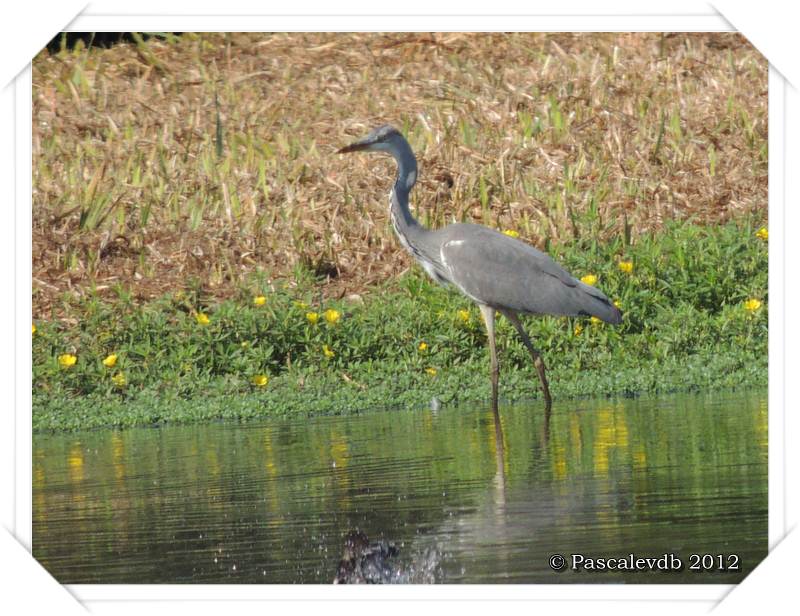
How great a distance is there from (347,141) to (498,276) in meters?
4.04

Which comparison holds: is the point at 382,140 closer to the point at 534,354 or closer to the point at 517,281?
the point at 517,281

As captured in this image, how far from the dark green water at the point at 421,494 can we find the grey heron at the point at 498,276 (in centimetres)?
73

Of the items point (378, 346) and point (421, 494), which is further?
point (378, 346)

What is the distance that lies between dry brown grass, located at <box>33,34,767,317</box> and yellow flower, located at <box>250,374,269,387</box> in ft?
4.21

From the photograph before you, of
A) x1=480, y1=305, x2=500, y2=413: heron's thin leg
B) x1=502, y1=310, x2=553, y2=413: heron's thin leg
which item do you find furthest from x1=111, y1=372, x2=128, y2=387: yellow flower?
x1=502, y1=310, x2=553, y2=413: heron's thin leg

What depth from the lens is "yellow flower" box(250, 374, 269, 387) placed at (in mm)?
9219

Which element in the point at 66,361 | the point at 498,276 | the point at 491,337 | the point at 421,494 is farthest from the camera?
the point at 66,361

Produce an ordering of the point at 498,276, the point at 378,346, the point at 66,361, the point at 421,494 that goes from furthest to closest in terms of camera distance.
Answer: the point at 378,346, the point at 66,361, the point at 498,276, the point at 421,494

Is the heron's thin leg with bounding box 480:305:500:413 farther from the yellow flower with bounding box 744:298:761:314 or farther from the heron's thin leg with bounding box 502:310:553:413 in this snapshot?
the yellow flower with bounding box 744:298:761:314

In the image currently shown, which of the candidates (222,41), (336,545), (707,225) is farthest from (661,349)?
(222,41)

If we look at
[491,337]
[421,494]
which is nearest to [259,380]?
[491,337]

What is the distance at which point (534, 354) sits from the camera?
354 inches
